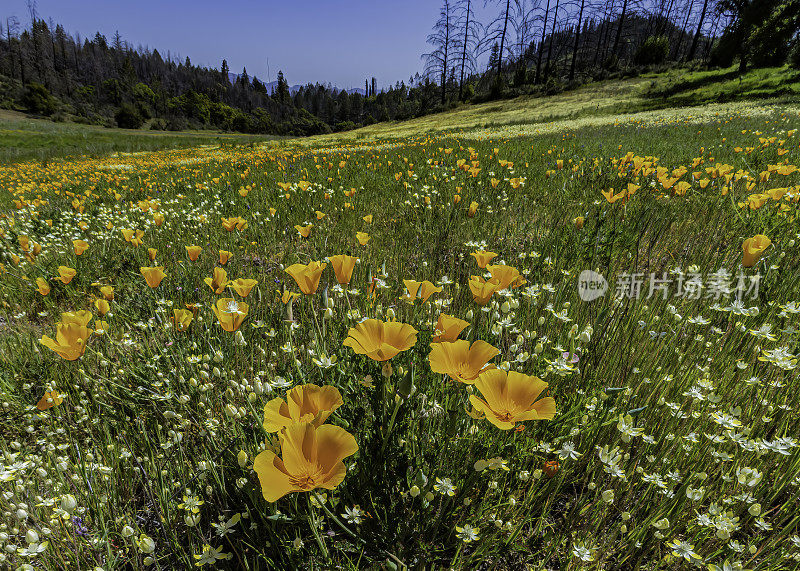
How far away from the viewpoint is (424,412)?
4.32 feet

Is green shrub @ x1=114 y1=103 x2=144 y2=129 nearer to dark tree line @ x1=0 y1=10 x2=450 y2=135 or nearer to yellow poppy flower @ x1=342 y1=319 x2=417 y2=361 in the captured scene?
dark tree line @ x1=0 y1=10 x2=450 y2=135

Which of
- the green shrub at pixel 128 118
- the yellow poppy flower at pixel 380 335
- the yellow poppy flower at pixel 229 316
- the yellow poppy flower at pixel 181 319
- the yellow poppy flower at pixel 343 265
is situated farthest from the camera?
the green shrub at pixel 128 118

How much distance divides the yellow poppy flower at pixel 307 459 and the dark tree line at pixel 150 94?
6384 centimetres

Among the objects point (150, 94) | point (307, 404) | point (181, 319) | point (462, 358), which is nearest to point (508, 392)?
point (462, 358)

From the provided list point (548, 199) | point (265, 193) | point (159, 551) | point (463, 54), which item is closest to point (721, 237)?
point (548, 199)

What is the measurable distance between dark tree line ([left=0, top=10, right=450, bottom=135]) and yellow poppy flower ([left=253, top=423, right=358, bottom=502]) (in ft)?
209

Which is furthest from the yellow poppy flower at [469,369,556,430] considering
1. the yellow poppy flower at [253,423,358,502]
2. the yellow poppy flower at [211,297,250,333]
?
the yellow poppy flower at [211,297,250,333]

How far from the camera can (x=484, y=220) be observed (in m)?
3.92

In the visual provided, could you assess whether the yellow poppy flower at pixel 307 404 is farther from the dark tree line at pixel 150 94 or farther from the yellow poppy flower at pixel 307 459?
the dark tree line at pixel 150 94

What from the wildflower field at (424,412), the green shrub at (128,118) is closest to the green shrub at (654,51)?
the wildflower field at (424,412)

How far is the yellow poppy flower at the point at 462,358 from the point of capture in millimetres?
1035

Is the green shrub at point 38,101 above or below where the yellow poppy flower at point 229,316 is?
above

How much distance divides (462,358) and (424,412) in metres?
0.32

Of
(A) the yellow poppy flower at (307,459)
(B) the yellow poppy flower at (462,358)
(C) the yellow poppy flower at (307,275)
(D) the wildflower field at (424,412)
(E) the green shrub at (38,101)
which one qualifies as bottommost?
(D) the wildflower field at (424,412)
